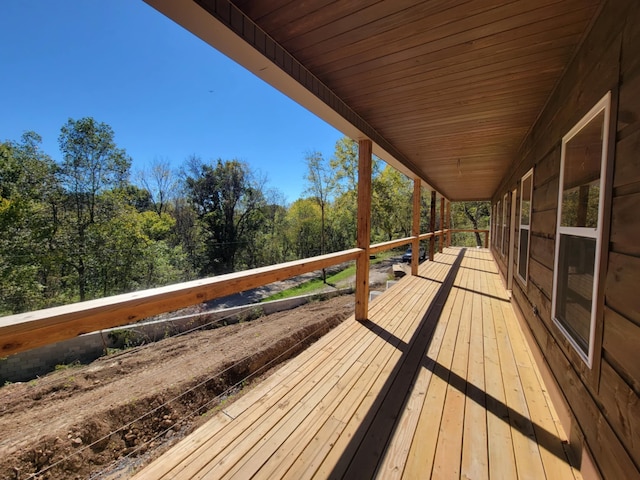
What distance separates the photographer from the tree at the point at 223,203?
59.8 feet

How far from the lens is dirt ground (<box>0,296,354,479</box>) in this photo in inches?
138

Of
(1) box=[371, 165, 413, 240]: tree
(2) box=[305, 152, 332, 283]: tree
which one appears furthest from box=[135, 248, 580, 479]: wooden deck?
(1) box=[371, 165, 413, 240]: tree

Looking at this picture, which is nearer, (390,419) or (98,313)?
(98,313)

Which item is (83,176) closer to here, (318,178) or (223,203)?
(223,203)

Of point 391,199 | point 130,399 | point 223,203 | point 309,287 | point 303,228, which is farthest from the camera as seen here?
point 303,228

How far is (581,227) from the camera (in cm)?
143

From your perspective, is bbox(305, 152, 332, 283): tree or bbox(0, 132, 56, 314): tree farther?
bbox(305, 152, 332, 283): tree

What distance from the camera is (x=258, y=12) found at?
4.55 ft

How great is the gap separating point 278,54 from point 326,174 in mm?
16672

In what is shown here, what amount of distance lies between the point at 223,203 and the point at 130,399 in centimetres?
1539

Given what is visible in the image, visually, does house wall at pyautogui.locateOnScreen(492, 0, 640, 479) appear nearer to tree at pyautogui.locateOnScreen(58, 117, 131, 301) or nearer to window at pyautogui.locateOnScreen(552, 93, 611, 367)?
window at pyautogui.locateOnScreen(552, 93, 611, 367)

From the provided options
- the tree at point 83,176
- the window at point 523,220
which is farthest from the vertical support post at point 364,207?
the tree at point 83,176

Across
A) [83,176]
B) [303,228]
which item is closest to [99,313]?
[83,176]

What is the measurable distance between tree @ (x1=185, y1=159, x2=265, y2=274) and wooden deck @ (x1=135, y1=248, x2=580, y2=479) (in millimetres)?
17534
